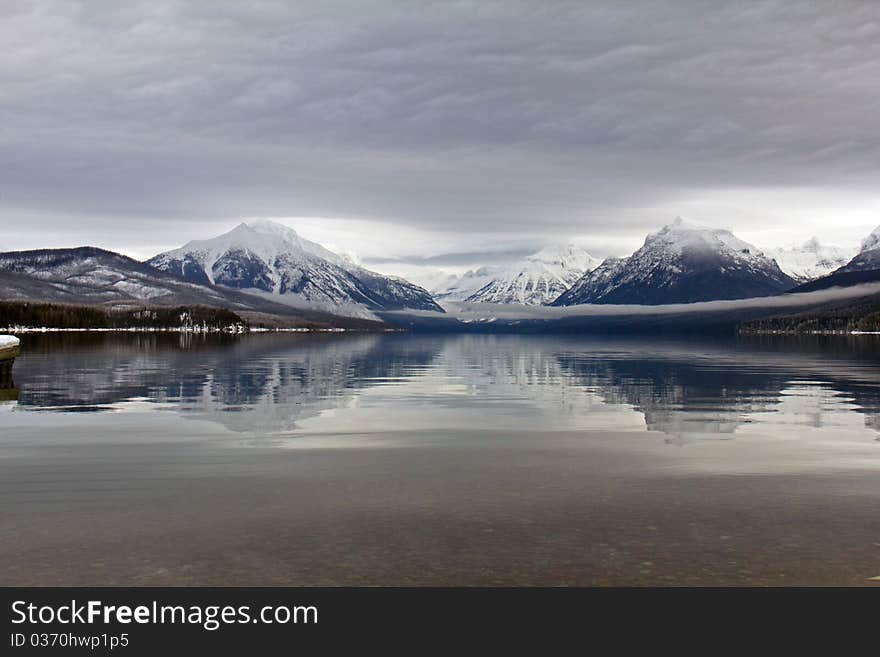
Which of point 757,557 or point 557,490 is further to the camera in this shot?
point 557,490

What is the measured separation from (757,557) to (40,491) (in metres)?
21.7

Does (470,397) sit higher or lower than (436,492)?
higher

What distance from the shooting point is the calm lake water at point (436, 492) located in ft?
63.1

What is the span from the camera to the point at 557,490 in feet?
91.3

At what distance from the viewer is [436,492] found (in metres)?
27.3

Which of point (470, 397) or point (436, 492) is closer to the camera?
point (436, 492)

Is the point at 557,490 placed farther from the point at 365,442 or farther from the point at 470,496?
the point at 365,442

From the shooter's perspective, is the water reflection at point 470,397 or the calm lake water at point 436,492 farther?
the water reflection at point 470,397

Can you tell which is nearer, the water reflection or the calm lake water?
the calm lake water

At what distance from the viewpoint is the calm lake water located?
19234 millimetres

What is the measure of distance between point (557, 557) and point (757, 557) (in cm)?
477

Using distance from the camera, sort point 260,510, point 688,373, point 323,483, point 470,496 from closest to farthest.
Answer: point 260,510 → point 470,496 → point 323,483 → point 688,373

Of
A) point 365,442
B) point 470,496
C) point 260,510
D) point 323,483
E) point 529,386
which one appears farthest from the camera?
point 529,386
